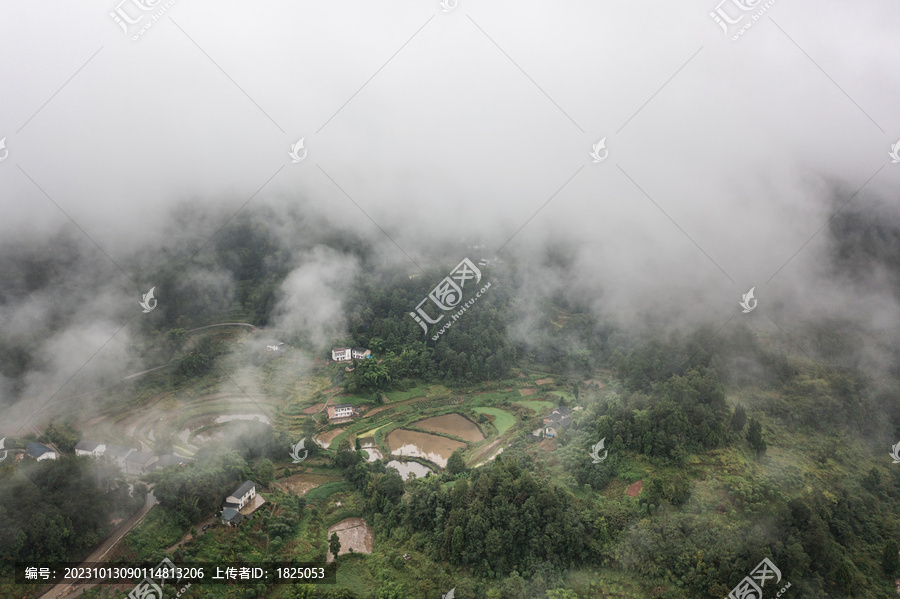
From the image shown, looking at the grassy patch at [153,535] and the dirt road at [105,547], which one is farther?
the grassy patch at [153,535]

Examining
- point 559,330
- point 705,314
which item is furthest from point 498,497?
point 559,330

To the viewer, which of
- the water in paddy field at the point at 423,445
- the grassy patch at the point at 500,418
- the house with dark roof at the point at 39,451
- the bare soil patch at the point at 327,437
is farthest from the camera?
the grassy patch at the point at 500,418

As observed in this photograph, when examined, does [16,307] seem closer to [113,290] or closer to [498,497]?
[113,290]

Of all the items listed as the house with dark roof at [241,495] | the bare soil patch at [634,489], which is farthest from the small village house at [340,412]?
the bare soil patch at [634,489]

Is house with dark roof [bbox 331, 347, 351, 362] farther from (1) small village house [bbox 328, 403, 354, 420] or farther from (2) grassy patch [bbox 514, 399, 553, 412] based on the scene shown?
(2) grassy patch [bbox 514, 399, 553, 412]

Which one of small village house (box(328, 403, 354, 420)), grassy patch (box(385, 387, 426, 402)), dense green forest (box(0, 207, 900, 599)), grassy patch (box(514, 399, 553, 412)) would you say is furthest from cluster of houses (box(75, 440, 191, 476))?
grassy patch (box(514, 399, 553, 412))

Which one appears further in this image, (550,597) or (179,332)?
(179,332)

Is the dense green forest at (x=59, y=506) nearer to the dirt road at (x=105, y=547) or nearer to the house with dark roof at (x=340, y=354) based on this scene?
the dirt road at (x=105, y=547)
